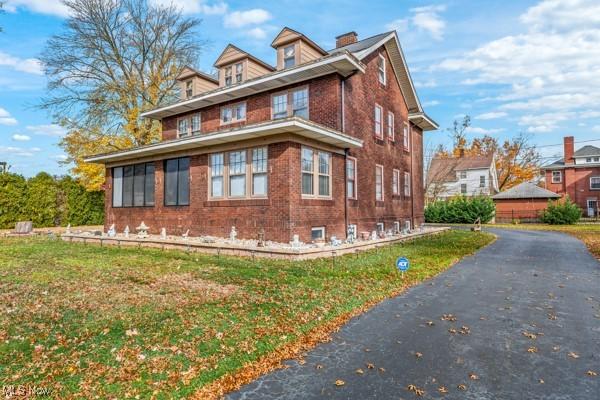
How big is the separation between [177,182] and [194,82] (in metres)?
6.62

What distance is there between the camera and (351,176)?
14344mm

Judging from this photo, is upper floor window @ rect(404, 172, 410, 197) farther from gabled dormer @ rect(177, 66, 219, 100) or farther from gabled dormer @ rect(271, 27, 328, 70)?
gabled dormer @ rect(177, 66, 219, 100)

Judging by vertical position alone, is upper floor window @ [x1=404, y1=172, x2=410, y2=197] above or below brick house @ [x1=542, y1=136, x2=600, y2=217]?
below

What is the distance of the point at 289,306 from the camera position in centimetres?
560

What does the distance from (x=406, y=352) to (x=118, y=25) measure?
1174 inches

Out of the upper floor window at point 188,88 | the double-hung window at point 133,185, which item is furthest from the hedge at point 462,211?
the double-hung window at point 133,185

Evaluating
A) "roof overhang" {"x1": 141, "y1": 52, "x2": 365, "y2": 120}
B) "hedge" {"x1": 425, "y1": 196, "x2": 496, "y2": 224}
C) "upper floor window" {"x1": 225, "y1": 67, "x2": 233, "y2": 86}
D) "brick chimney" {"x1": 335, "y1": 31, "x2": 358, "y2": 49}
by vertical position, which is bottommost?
"hedge" {"x1": 425, "y1": 196, "x2": 496, "y2": 224}

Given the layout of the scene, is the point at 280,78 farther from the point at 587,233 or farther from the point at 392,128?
the point at 587,233

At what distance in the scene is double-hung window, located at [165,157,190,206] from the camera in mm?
14594

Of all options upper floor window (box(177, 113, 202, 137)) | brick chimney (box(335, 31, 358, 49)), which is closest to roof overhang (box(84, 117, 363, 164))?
upper floor window (box(177, 113, 202, 137))

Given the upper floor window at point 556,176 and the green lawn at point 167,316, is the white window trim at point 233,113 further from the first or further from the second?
the upper floor window at point 556,176

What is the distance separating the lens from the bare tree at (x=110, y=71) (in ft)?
80.2

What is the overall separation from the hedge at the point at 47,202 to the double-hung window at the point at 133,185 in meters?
8.66

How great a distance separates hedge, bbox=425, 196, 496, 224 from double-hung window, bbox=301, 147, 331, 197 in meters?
21.2
